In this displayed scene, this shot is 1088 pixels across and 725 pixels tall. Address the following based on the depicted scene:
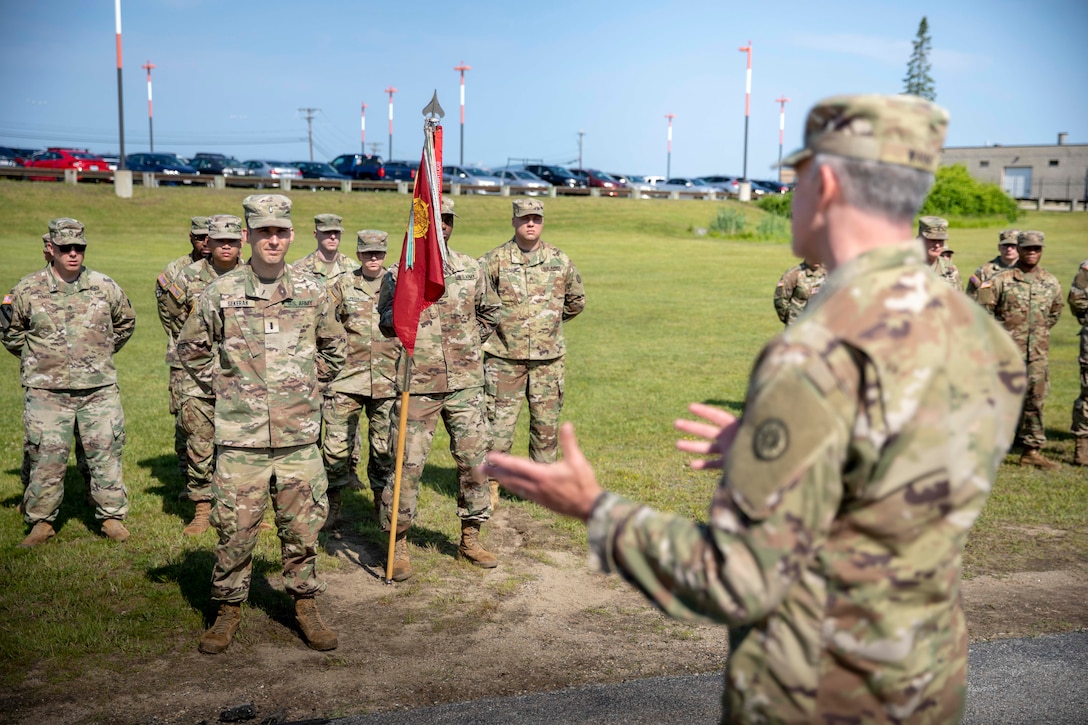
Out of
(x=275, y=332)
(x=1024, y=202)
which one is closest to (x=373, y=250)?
(x=275, y=332)

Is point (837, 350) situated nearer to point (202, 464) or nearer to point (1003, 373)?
point (1003, 373)

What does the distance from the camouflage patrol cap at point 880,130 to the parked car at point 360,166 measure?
175 feet

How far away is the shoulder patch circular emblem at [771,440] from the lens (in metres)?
2.01

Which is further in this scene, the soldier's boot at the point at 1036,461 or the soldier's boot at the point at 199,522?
the soldier's boot at the point at 1036,461

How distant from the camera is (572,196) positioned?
183 ft

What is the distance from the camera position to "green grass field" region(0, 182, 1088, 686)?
6.66 metres

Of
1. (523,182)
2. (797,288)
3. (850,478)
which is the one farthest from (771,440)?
(523,182)

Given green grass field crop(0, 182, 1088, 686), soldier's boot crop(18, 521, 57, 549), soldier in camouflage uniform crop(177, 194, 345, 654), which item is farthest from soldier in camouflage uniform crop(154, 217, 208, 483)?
soldier in camouflage uniform crop(177, 194, 345, 654)

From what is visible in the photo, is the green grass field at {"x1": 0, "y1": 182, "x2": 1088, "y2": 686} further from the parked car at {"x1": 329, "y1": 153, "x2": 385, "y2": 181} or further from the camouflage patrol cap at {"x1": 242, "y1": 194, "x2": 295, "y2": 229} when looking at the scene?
the parked car at {"x1": 329, "y1": 153, "x2": 385, "y2": 181}

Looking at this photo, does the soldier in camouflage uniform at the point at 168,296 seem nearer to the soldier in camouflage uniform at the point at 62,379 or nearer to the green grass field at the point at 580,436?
the green grass field at the point at 580,436

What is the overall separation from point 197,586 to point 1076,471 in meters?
8.76

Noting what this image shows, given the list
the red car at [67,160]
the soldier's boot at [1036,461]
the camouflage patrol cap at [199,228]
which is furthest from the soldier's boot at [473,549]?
the red car at [67,160]

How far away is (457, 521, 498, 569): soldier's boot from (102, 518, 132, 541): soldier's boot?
270 centimetres

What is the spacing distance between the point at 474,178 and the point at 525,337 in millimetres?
47625
